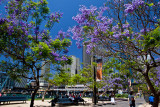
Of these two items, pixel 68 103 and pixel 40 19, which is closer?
pixel 40 19

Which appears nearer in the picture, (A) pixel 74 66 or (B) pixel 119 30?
(B) pixel 119 30

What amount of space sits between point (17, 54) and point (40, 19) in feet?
9.77

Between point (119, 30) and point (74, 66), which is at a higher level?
point (74, 66)

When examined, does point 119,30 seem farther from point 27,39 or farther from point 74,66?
point 74,66

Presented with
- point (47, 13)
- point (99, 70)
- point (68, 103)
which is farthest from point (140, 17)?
point (68, 103)

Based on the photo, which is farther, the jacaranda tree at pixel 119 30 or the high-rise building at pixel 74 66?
the high-rise building at pixel 74 66

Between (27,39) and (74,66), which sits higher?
(74,66)

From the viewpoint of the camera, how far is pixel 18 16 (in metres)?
10.8

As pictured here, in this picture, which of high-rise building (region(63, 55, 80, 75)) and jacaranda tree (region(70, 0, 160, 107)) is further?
high-rise building (region(63, 55, 80, 75))

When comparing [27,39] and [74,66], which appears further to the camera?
[74,66]

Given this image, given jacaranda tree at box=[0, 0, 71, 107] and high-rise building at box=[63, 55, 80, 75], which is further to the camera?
high-rise building at box=[63, 55, 80, 75]

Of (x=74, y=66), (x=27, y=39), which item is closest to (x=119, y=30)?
(x=27, y=39)

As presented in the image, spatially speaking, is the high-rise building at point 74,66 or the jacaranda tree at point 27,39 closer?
the jacaranda tree at point 27,39

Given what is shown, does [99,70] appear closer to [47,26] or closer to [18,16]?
[47,26]
